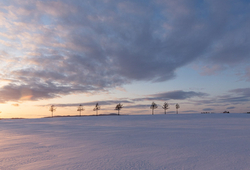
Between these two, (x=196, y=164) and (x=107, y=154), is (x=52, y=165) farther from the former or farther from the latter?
(x=196, y=164)

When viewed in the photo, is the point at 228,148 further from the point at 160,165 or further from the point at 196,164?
the point at 160,165

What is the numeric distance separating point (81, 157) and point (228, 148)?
6917 millimetres

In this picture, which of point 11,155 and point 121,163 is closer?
point 121,163

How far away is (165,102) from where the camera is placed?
318ft

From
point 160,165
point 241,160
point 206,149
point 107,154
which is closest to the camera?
point 160,165

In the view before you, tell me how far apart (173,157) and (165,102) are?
92451 mm

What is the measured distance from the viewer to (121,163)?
6367mm

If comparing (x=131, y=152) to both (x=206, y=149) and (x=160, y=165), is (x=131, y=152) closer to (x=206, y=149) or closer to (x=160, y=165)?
(x=160, y=165)

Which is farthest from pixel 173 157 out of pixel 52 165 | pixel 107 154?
pixel 52 165

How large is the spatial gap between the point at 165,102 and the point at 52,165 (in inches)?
3710

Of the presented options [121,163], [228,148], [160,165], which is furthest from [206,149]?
[121,163]

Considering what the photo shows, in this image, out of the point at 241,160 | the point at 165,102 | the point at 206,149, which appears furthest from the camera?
the point at 165,102

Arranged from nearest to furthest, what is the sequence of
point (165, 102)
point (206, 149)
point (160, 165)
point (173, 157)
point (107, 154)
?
point (160, 165) < point (173, 157) < point (107, 154) < point (206, 149) < point (165, 102)

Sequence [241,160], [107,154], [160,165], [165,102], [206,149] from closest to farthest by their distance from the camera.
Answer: [160,165]
[241,160]
[107,154]
[206,149]
[165,102]
